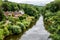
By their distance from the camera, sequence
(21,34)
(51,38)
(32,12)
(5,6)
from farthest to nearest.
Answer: (32,12) → (5,6) → (21,34) → (51,38)

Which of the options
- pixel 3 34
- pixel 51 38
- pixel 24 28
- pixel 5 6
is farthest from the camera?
pixel 5 6

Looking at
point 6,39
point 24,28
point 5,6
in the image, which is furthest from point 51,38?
point 5,6

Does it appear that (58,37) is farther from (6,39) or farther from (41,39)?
(6,39)

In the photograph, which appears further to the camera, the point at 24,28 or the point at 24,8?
the point at 24,8

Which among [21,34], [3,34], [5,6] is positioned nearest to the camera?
[3,34]

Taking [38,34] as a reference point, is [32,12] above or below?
below

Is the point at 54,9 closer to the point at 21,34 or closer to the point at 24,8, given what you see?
the point at 24,8

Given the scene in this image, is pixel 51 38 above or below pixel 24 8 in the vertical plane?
above

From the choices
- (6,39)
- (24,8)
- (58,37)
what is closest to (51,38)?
(58,37)

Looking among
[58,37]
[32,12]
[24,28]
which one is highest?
[58,37]
